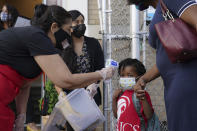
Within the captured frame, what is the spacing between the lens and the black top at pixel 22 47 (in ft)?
7.79

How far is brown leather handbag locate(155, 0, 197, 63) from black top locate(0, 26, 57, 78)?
886 millimetres

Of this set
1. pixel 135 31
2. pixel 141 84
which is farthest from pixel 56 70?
pixel 135 31

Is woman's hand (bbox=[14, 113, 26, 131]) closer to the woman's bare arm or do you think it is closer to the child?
the woman's bare arm

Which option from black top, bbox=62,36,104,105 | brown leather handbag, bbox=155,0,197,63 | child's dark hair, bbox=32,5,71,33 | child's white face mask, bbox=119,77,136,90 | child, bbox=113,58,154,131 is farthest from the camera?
black top, bbox=62,36,104,105

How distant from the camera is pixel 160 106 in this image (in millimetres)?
4754

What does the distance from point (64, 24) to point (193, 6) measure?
1211 millimetres

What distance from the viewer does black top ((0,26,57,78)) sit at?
2373mm

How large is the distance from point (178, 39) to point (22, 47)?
1.15 metres

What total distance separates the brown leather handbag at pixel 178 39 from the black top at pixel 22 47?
886 mm

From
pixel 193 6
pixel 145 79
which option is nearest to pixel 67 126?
pixel 145 79

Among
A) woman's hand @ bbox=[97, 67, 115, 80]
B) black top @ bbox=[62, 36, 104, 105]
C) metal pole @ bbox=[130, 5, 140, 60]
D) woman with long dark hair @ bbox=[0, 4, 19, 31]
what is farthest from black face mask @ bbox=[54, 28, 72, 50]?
woman with long dark hair @ bbox=[0, 4, 19, 31]

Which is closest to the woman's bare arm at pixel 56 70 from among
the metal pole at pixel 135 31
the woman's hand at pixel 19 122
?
the woman's hand at pixel 19 122

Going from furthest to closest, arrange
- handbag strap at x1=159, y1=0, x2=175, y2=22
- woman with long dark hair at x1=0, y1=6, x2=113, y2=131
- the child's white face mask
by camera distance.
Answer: the child's white face mask < woman with long dark hair at x1=0, y1=6, x2=113, y2=131 < handbag strap at x1=159, y1=0, x2=175, y2=22

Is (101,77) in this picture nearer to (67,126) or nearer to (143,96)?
(143,96)
